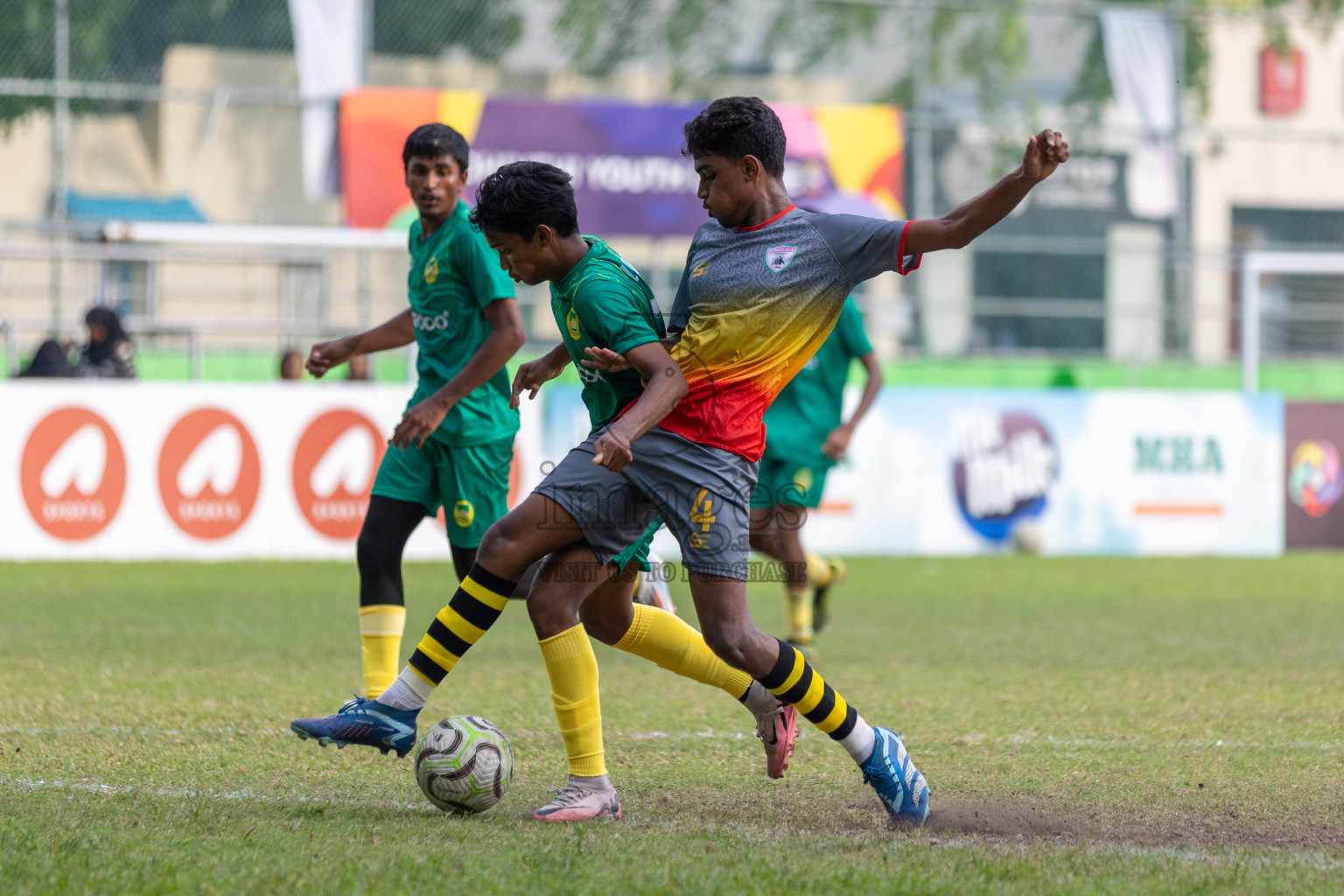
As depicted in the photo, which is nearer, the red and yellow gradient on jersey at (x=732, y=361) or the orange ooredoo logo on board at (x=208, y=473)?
the red and yellow gradient on jersey at (x=732, y=361)

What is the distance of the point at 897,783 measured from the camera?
3982 millimetres

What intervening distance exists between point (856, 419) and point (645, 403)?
165 inches

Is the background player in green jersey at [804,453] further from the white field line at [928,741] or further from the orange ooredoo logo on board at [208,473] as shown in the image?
the orange ooredoo logo on board at [208,473]

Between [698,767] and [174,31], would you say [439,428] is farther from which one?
[174,31]

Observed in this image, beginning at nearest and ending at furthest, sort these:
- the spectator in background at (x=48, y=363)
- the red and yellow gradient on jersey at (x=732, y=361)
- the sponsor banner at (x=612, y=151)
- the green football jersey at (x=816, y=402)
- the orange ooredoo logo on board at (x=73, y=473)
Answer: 1. the red and yellow gradient on jersey at (x=732, y=361)
2. the green football jersey at (x=816, y=402)
3. the orange ooredoo logo on board at (x=73, y=473)
4. the spectator in background at (x=48, y=363)
5. the sponsor banner at (x=612, y=151)

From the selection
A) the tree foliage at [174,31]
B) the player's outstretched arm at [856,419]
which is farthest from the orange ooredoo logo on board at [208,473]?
the player's outstretched arm at [856,419]

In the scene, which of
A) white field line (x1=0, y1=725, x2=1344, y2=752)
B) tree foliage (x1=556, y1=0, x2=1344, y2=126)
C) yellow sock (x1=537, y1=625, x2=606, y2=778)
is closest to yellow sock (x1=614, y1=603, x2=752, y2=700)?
yellow sock (x1=537, y1=625, x2=606, y2=778)

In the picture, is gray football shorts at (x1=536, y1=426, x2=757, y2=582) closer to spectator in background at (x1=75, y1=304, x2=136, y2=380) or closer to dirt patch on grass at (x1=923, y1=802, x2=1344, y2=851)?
dirt patch on grass at (x1=923, y1=802, x2=1344, y2=851)

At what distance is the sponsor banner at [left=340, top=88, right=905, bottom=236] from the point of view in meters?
16.4

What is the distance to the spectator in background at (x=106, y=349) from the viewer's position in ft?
42.4

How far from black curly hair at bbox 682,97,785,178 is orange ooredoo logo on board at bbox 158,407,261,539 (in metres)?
9.15

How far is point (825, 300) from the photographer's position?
13.4 feet

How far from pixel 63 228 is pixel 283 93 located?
265 centimetres

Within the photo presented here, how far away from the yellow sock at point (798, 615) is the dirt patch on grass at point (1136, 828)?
357 centimetres
